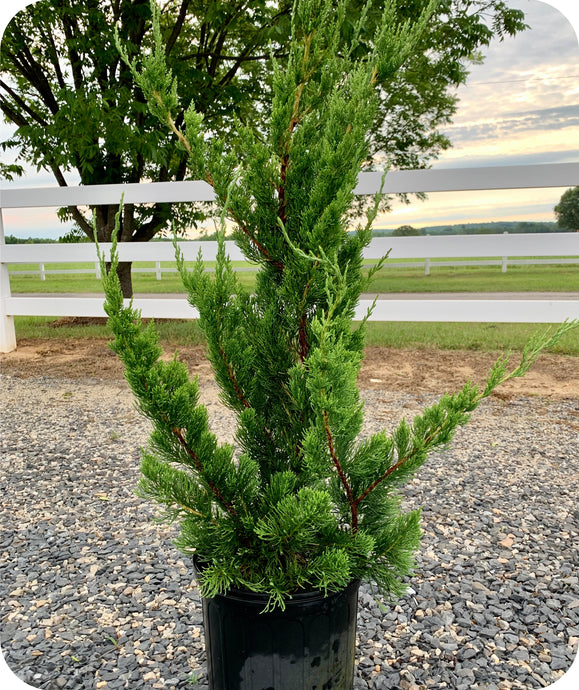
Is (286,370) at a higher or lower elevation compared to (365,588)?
higher

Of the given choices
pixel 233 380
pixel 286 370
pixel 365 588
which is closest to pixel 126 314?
pixel 233 380

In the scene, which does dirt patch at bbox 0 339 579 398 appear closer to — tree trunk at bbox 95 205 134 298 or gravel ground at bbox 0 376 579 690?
tree trunk at bbox 95 205 134 298

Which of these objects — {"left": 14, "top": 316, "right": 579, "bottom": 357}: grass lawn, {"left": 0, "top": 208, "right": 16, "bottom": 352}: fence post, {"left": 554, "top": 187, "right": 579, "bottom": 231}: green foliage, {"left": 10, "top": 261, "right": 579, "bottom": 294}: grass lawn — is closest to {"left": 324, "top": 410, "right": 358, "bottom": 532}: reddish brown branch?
{"left": 14, "top": 316, "right": 579, "bottom": 357}: grass lawn

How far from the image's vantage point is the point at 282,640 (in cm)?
170

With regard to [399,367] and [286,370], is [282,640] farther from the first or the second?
[399,367]

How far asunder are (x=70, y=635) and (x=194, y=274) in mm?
1786

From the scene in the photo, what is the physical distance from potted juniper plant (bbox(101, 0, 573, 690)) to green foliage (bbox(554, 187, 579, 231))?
16513mm

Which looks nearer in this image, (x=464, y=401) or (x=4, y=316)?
(x=464, y=401)

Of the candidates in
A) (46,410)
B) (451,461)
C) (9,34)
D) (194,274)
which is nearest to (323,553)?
(194,274)

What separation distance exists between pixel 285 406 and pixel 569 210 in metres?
17.8

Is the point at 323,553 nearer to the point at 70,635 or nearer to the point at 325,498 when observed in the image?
the point at 325,498

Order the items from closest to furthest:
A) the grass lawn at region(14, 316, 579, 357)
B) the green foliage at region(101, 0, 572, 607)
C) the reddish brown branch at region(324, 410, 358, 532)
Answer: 1. the reddish brown branch at region(324, 410, 358, 532)
2. the green foliage at region(101, 0, 572, 607)
3. the grass lawn at region(14, 316, 579, 357)

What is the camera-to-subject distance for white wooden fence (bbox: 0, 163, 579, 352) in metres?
6.43

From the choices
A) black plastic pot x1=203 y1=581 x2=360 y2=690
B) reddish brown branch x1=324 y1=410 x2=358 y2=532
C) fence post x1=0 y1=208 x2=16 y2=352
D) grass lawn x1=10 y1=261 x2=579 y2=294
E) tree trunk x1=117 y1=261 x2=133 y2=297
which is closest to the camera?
reddish brown branch x1=324 y1=410 x2=358 y2=532
